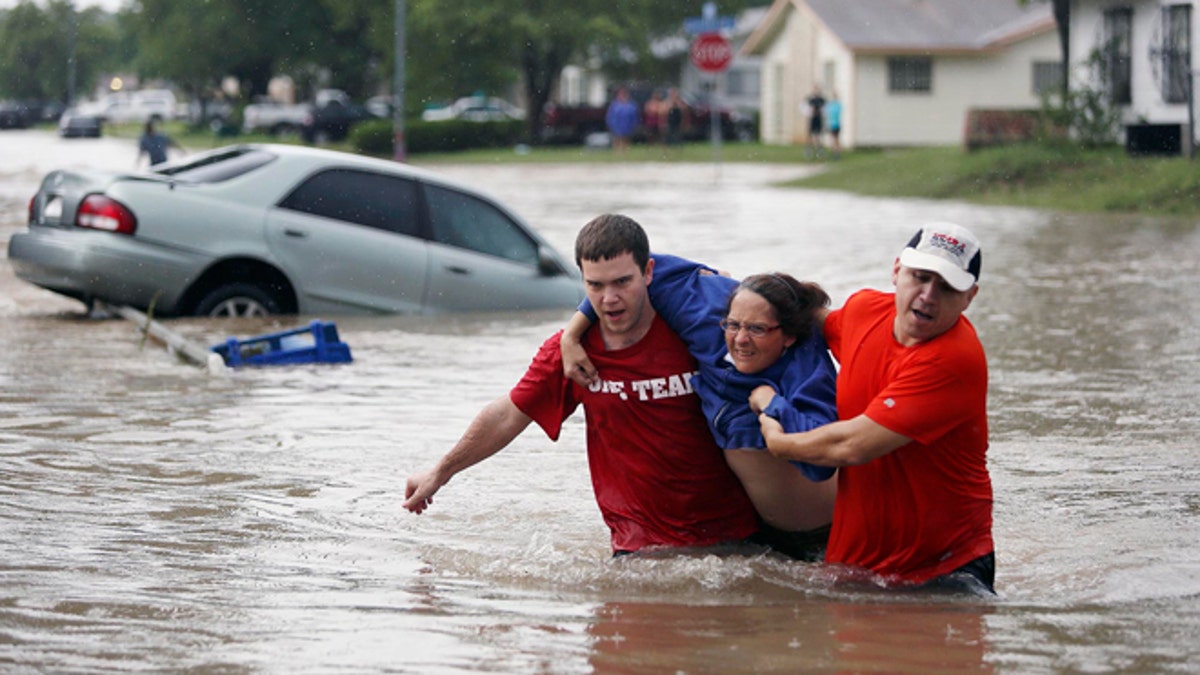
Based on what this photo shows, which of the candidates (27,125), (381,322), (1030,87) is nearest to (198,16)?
(27,125)

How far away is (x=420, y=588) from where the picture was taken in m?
6.00

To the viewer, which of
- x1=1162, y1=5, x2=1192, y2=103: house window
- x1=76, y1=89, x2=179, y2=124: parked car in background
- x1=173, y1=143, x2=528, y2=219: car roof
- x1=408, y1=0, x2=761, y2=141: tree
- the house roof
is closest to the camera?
x1=173, y1=143, x2=528, y2=219: car roof

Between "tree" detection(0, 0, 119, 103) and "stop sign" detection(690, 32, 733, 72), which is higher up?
"tree" detection(0, 0, 119, 103)

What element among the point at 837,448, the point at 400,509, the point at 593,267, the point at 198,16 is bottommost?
the point at 400,509

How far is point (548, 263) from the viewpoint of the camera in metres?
13.4

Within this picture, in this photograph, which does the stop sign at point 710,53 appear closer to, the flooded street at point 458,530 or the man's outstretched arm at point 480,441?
the flooded street at point 458,530

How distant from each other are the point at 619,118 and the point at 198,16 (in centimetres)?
3780

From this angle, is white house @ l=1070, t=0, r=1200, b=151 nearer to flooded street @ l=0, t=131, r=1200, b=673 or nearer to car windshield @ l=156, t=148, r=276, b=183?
flooded street @ l=0, t=131, r=1200, b=673

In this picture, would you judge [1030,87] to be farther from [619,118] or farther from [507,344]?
[507,344]

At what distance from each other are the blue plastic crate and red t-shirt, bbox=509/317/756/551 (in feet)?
17.1

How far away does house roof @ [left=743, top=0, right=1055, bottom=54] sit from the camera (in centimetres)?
5250

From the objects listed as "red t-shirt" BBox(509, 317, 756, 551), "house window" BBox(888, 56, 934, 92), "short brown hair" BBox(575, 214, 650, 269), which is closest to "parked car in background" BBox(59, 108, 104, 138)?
"house window" BBox(888, 56, 934, 92)

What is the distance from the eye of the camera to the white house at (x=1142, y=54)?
32469 millimetres

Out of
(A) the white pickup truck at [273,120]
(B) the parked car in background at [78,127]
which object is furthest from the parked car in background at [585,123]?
(B) the parked car in background at [78,127]
